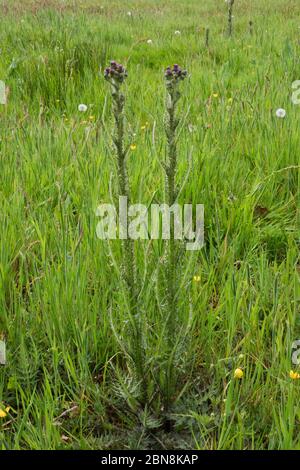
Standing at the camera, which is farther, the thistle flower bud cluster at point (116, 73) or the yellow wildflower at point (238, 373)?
the yellow wildflower at point (238, 373)

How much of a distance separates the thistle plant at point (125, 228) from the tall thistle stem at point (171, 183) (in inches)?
3.1

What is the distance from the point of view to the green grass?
1483 millimetres

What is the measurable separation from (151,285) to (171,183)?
0.31 meters

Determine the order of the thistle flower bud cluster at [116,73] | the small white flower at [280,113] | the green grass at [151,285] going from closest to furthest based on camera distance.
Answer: the thistle flower bud cluster at [116,73] → the green grass at [151,285] → the small white flower at [280,113]

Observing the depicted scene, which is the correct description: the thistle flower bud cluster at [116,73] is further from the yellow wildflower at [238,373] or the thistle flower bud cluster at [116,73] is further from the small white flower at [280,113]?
the small white flower at [280,113]

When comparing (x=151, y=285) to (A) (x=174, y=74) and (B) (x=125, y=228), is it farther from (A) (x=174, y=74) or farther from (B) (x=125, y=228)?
(A) (x=174, y=74)

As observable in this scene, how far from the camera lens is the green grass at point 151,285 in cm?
148

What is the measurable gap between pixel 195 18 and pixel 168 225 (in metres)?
7.59

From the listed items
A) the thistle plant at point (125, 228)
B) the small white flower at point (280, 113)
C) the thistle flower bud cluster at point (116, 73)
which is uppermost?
the small white flower at point (280, 113)

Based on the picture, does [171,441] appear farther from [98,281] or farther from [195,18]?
[195,18]

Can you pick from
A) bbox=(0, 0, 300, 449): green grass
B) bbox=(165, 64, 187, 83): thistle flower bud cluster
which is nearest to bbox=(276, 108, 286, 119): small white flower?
bbox=(0, 0, 300, 449): green grass

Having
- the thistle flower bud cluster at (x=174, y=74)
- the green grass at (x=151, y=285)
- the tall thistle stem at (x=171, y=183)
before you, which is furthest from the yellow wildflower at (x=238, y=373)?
the thistle flower bud cluster at (x=174, y=74)

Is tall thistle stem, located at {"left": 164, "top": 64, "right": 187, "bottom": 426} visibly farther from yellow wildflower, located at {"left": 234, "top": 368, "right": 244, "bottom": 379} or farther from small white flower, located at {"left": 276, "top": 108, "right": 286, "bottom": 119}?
small white flower, located at {"left": 276, "top": 108, "right": 286, "bottom": 119}
